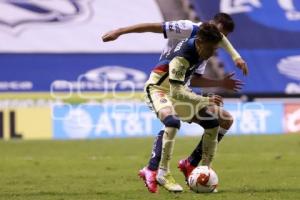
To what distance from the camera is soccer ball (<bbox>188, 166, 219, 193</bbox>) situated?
10047 mm

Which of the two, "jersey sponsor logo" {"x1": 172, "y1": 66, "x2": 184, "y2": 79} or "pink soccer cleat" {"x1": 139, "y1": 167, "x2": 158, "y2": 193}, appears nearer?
"jersey sponsor logo" {"x1": 172, "y1": 66, "x2": 184, "y2": 79}

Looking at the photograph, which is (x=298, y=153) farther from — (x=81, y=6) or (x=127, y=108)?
(x=81, y=6)

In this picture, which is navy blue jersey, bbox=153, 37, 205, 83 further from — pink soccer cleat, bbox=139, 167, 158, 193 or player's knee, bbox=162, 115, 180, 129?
pink soccer cleat, bbox=139, 167, 158, 193

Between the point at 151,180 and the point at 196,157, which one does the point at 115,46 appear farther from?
the point at 151,180

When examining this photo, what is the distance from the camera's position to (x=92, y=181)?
1202 cm

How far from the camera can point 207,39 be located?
31.6ft

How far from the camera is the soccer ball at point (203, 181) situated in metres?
10.0

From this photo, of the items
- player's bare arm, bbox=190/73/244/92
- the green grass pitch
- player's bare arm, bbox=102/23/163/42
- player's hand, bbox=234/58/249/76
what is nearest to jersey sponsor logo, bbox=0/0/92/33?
the green grass pitch

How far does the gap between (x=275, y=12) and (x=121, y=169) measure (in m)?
21.5

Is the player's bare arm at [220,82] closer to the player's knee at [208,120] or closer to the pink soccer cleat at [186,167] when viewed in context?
the player's knee at [208,120]

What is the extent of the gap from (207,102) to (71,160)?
7.34 metres

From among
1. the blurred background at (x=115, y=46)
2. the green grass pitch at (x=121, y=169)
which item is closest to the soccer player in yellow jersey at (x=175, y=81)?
the green grass pitch at (x=121, y=169)

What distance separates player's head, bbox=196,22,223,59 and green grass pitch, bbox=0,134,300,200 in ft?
5.68

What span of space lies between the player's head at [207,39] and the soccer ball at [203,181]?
146cm
